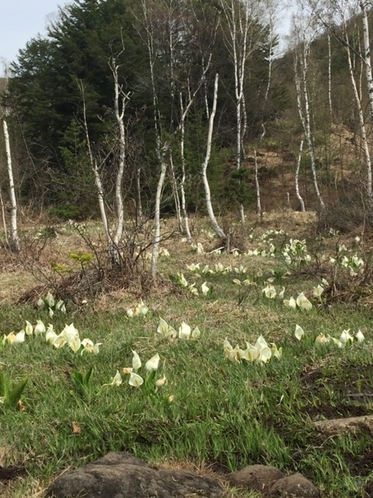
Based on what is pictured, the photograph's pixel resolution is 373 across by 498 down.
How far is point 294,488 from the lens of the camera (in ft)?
7.10

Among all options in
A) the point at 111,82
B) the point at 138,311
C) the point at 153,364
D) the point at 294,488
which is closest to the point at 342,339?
the point at 153,364

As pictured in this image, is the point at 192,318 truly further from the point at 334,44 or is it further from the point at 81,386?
the point at 334,44

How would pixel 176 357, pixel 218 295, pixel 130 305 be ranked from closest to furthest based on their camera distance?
pixel 176 357 < pixel 130 305 < pixel 218 295

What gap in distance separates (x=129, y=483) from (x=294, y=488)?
0.67 metres

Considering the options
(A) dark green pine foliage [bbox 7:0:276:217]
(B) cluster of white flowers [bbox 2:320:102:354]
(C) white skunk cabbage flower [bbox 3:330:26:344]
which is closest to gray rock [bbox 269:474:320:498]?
(B) cluster of white flowers [bbox 2:320:102:354]

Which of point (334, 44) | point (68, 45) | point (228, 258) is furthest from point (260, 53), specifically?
point (228, 258)

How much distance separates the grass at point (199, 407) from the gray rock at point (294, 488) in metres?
0.09

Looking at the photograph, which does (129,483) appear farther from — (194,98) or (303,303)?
(194,98)

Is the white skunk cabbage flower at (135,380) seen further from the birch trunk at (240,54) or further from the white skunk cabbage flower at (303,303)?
the birch trunk at (240,54)

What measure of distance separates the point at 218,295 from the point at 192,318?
1.60 metres

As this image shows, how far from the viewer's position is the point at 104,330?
5.44 m

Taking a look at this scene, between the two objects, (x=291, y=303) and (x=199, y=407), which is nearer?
(x=199, y=407)

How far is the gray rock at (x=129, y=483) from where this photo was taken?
1.99 meters

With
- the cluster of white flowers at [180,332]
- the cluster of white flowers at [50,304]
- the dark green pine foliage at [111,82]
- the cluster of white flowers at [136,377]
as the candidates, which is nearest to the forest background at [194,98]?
the dark green pine foliage at [111,82]
